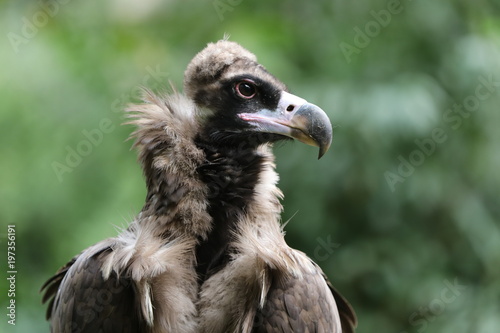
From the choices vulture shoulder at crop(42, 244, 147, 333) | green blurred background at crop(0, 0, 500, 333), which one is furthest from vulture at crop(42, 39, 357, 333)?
green blurred background at crop(0, 0, 500, 333)

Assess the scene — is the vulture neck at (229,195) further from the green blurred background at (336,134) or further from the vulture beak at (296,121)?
the green blurred background at (336,134)

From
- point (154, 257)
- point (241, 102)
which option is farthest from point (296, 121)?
point (154, 257)

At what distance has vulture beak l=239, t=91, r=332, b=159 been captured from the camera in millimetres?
3213

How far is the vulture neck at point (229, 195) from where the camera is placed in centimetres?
318

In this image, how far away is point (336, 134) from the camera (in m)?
5.28

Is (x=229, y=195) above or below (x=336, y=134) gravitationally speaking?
below

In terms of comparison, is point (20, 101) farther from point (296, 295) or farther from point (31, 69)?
point (296, 295)

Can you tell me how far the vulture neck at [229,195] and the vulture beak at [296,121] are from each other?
17 cm

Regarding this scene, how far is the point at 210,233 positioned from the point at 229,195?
203mm

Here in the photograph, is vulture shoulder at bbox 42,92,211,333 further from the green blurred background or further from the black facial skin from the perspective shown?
the green blurred background

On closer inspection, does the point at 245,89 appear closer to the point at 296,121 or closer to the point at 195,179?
the point at 296,121

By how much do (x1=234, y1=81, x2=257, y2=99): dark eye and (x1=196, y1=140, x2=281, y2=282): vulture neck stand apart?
0.93ft

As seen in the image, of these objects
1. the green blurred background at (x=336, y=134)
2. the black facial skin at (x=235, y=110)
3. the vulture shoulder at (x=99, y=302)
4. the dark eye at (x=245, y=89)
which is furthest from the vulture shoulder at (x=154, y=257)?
the green blurred background at (x=336, y=134)

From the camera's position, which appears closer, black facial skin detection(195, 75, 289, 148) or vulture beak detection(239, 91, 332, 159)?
vulture beak detection(239, 91, 332, 159)
